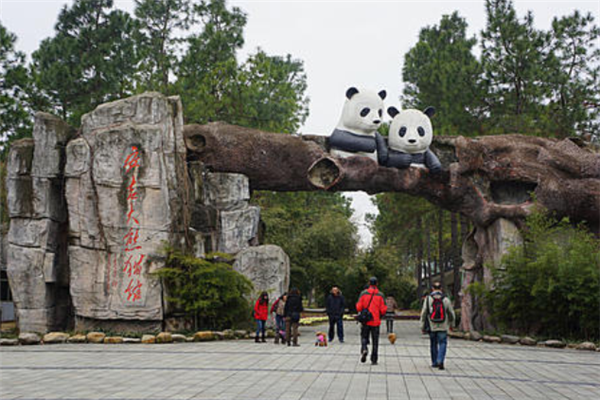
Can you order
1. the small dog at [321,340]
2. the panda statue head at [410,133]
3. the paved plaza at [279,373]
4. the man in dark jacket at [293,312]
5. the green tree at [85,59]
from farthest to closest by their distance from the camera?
the green tree at [85,59], the panda statue head at [410,133], the man in dark jacket at [293,312], the small dog at [321,340], the paved plaza at [279,373]

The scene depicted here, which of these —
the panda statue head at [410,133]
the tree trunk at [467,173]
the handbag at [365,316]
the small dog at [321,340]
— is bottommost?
the small dog at [321,340]

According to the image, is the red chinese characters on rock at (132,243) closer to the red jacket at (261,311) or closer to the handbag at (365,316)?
the red jacket at (261,311)

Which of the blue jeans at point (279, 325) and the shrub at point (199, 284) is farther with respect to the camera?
the shrub at point (199, 284)

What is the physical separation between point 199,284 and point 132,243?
6.33 feet

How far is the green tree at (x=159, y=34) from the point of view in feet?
102

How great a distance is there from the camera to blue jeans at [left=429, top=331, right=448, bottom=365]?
9625 mm

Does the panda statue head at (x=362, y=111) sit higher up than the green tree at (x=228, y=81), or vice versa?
the green tree at (x=228, y=81)

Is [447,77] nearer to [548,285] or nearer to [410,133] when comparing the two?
[410,133]

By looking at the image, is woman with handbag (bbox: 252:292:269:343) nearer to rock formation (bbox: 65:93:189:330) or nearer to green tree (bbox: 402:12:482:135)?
rock formation (bbox: 65:93:189:330)

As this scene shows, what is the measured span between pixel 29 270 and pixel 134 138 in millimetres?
4235

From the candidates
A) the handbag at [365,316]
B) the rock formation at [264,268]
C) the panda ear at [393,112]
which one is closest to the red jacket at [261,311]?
the rock formation at [264,268]

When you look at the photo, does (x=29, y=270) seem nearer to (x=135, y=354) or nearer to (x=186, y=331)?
(x=186, y=331)

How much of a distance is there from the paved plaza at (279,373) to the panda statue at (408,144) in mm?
6001

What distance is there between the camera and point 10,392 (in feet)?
23.4
